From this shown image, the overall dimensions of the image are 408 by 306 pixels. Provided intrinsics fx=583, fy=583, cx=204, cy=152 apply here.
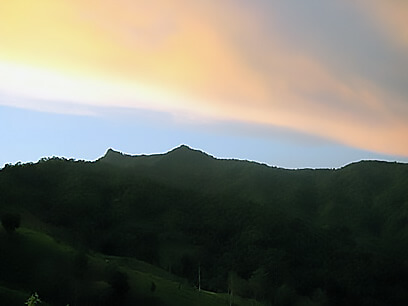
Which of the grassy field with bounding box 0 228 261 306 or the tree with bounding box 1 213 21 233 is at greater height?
the tree with bounding box 1 213 21 233

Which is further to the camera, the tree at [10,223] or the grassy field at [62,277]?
the tree at [10,223]

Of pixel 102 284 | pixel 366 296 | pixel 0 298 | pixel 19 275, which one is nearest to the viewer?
pixel 0 298

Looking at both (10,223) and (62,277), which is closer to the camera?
(62,277)

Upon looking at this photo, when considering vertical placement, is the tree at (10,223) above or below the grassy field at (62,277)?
above

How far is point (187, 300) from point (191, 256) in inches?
3443

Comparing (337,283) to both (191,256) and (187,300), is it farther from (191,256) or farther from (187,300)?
(187,300)

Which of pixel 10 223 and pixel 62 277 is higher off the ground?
pixel 10 223

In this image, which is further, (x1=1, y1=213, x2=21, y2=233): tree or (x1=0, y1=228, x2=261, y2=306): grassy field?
(x1=1, y1=213, x2=21, y2=233): tree

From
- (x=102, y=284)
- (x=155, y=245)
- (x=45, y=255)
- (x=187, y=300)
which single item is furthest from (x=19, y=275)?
(x=155, y=245)

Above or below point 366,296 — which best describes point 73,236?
above

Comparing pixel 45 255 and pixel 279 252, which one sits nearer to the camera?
pixel 45 255

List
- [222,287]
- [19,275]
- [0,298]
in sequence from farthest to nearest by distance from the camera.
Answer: [222,287] < [19,275] < [0,298]

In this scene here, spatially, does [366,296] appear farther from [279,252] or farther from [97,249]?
[97,249]

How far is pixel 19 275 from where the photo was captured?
96625mm
